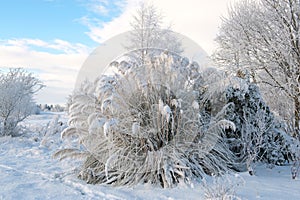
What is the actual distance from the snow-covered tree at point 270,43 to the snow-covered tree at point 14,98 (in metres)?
7.15

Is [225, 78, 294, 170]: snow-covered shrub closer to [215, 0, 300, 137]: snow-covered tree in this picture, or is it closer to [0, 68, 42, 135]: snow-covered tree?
[215, 0, 300, 137]: snow-covered tree

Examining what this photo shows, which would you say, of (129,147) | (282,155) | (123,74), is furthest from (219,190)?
(282,155)

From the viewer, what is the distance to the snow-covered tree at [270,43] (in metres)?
7.54

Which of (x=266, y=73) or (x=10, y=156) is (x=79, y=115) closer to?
(x=10, y=156)

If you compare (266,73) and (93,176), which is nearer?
(93,176)

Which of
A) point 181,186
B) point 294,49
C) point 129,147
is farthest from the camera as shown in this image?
point 294,49

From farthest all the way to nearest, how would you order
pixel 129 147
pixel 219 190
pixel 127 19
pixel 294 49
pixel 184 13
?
1. pixel 127 19
2. pixel 184 13
3. pixel 294 49
4. pixel 129 147
5. pixel 219 190

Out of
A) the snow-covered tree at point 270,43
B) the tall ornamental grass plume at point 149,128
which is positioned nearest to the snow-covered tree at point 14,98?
the tall ornamental grass plume at point 149,128

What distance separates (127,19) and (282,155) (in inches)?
538

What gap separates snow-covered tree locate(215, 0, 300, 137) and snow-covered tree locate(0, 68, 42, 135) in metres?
7.15

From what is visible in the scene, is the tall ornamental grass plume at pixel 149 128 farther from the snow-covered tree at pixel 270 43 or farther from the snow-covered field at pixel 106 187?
the snow-covered tree at pixel 270 43

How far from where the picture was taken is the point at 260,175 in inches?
158

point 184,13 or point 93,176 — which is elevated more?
point 184,13

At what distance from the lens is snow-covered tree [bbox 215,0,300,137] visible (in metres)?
7.54
